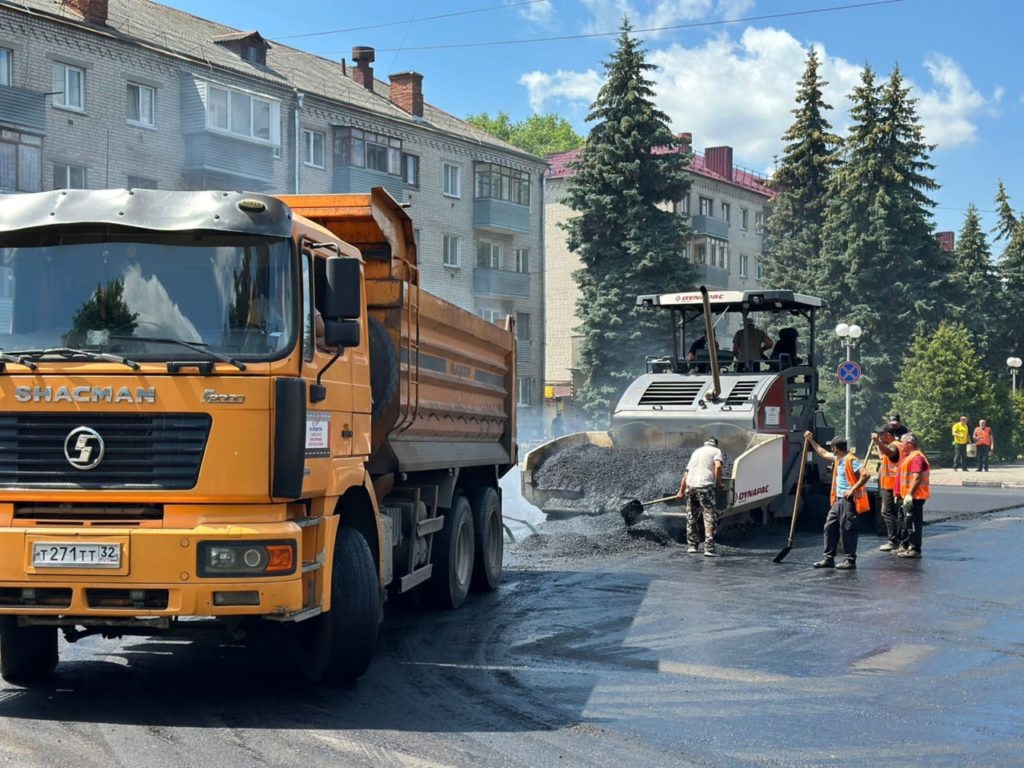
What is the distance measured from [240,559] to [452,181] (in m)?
41.7

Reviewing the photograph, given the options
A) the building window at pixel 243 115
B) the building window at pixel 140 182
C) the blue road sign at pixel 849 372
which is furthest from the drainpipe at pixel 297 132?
the blue road sign at pixel 849 372

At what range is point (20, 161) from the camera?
3033cm

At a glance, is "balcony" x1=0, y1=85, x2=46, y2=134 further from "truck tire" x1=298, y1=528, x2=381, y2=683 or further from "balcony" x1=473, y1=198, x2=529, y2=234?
"truck tire" x1=298, y1=528, x2=381, y2=683

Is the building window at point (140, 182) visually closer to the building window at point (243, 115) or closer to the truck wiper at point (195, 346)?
the building window at point (243, 115)

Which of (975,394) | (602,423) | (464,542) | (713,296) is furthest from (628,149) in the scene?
(464,542)

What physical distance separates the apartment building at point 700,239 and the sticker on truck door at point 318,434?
47.8m

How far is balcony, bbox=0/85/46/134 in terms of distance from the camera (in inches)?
1177

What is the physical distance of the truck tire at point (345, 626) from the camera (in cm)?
719

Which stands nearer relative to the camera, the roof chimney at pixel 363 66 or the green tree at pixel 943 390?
the green tree at pixel 943 390

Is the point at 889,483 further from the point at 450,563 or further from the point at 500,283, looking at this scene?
the point at 500,283

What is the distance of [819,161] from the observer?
47.7 m

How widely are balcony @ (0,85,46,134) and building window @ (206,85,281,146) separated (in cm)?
497

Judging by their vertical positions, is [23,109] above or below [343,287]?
above

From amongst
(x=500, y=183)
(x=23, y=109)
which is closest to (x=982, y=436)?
(x=500, y=183)
